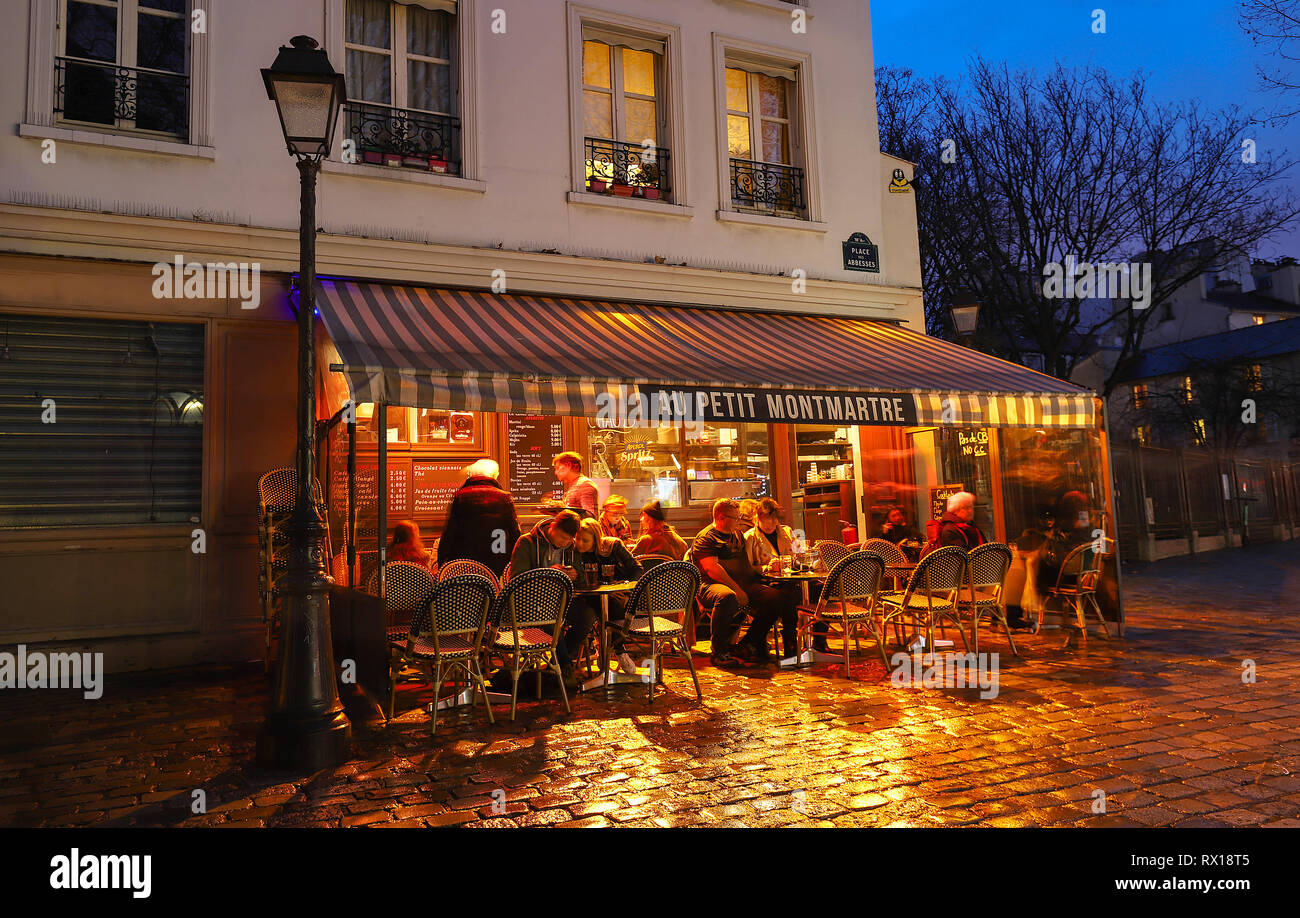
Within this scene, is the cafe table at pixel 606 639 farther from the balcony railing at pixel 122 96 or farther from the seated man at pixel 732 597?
the balcony railing at pixel 122 96

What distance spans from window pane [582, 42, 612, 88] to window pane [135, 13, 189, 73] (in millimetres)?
4087

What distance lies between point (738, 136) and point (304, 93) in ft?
22.5

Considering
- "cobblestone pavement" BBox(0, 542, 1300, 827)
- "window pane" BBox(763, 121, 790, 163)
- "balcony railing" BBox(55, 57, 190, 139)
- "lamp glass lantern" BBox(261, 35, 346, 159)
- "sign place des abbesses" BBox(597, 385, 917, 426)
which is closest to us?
"cobblestone pavement" BBox(0, 542, 1300, 827)

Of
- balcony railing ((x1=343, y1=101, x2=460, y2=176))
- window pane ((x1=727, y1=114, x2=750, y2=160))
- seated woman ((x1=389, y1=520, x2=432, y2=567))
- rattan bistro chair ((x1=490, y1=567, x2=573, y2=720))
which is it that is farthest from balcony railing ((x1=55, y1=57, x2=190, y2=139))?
window pane ((x1=727, y1=114, x2=750, y2=160))

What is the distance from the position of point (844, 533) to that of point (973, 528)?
7.96 feet

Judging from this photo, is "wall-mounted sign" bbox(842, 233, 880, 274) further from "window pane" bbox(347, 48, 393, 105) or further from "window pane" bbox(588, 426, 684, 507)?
"window pane" bbox(347, 48, 393, 105)

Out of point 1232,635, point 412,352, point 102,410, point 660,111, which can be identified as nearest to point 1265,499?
point 1232,635

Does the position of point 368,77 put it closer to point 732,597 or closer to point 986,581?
point 732,597

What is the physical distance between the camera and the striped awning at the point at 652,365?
6.36 meters

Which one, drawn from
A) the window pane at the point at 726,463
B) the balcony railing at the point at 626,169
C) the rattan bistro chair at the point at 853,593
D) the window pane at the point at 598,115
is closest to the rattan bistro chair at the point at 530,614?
the rattan bistro chair at the point at 853,593

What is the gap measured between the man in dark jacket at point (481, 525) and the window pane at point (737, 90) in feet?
19.9

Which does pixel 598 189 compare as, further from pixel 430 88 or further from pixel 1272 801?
pixel 1272 801

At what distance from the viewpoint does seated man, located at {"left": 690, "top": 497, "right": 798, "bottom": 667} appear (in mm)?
7395

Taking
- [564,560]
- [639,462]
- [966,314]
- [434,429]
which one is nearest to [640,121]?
[639,462]
